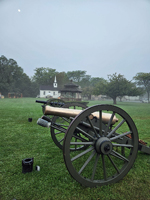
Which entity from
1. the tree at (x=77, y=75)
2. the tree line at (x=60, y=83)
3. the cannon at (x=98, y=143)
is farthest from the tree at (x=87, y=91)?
the cannon at (x=98, y=143)

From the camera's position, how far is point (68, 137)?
5.41 feet

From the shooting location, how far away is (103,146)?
1878mm

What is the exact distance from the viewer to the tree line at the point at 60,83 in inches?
1031

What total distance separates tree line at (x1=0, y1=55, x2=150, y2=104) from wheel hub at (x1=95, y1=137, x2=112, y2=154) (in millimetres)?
25122

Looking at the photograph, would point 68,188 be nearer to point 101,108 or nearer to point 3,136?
point 101,108

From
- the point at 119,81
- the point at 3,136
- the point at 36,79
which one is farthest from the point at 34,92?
the point at 3,136

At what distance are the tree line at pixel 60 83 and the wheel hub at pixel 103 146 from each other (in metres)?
25.1

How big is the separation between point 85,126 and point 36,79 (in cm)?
7160

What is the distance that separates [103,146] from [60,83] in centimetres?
7137

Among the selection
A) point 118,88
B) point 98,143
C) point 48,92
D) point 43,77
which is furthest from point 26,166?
point 43,77

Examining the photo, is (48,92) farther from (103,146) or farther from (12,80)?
(103,146)

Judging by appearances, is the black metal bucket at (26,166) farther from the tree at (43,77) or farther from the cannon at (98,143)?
the tree at (43,77)

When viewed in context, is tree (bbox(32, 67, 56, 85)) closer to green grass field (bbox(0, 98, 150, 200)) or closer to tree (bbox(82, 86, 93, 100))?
tree (bbox(82, 86, 93, 100))

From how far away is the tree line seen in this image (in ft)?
85.9
